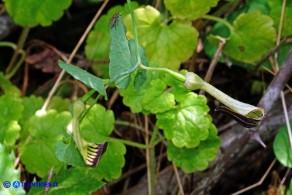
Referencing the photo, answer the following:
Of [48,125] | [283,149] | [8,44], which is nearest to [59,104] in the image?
[48,125]

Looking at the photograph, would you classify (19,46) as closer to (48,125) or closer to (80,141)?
(48,125)

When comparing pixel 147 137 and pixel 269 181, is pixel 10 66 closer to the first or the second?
pixel 147 137

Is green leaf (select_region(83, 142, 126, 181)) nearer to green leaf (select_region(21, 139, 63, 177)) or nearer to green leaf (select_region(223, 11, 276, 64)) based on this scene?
green leaf (select_region(21, 139, 63, 177))

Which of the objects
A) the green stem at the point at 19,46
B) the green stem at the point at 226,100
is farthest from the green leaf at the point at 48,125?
the green stem at the point at 226,100

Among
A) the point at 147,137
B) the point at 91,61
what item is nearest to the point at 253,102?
the point at 147,137

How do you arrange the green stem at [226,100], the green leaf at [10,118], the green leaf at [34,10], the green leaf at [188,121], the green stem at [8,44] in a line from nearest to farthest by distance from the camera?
1. the green stem at [226,100]
2. the green leaf at [188,121]
3. the green leaf at [10,118]
4. the green leaf at [34,10]
5. the green stem at [8,44]

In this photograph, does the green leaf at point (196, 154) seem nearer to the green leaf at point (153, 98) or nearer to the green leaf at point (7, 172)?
the green leaf at point (153, 98)

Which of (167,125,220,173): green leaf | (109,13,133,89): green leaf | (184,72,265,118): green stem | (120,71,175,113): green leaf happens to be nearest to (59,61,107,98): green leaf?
(109,13,133,89): green leaf
